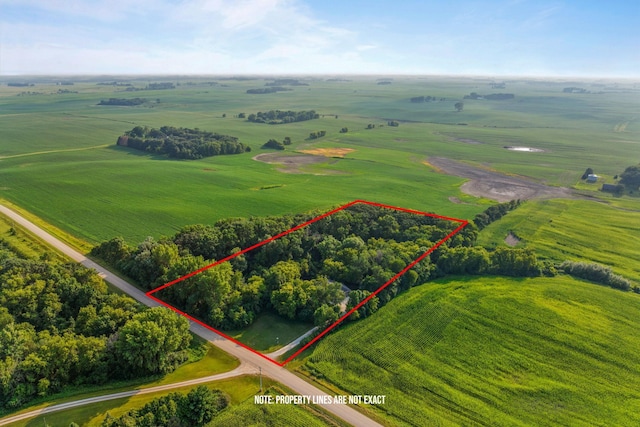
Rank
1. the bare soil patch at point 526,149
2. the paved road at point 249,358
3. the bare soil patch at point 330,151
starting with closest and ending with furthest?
the paved road at point 249,358
the bare soil patch at point 330,151
the bare soil patch at point 526,149

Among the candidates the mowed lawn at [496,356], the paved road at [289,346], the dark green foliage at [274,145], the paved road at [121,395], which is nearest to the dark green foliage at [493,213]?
the mowed lawn at [496,356]

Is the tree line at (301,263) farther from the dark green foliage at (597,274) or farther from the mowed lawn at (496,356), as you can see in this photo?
the mowed lawn at (496,356)

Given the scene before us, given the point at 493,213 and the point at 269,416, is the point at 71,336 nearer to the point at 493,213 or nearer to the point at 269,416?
the point at 269,416

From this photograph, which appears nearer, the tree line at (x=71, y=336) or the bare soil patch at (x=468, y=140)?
the tree line at (x=71, y=336)

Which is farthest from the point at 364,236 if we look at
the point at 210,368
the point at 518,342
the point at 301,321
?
the point at 210,368

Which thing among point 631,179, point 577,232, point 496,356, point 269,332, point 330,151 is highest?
point 330,151

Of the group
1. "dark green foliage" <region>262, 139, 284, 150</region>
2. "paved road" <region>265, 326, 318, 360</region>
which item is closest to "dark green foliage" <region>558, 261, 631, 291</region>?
"paved road" <region>265, 326, 318, 360</region>

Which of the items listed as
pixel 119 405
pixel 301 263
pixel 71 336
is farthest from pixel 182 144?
pixel 119 405

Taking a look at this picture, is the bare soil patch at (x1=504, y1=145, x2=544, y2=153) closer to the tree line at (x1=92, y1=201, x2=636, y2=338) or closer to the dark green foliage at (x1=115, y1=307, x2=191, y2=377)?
the tree line at (x1=92, y1=201, x2=636, y2=338)
